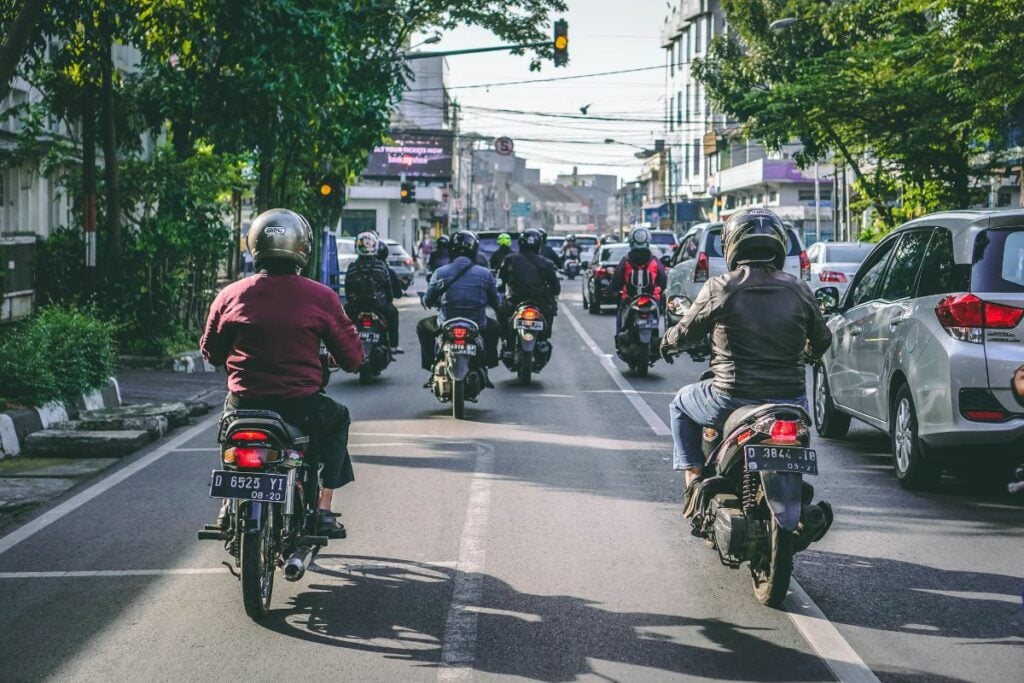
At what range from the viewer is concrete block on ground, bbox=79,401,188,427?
482 inches

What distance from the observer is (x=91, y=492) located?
9320mm

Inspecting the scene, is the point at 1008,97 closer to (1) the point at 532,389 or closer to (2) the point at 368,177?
(1) the point at 532,389

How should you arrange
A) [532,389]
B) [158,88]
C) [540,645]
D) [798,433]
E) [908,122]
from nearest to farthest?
[540,645], [798,433], [532,389], [158,88], [908,122]

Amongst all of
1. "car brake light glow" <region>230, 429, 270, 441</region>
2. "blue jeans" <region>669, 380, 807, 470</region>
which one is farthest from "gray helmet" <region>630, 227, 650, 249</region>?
"car brake light glow" <region>230, 429, 270, 441</region>

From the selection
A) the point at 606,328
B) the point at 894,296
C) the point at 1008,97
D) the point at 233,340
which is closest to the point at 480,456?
the point at 894,296

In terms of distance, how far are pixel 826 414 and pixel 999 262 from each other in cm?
337

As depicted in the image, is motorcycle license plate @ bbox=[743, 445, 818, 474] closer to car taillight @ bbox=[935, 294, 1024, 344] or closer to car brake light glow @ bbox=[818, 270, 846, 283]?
car taillight @ bbox=[935, 294, 1024, 344]

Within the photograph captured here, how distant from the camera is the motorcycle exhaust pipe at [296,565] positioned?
6.02 m

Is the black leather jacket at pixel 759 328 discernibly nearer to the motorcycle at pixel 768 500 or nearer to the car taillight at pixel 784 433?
the motorcycle at pixel 768 500

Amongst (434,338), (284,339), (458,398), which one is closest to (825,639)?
(284,339)

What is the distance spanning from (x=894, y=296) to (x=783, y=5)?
2848 cm

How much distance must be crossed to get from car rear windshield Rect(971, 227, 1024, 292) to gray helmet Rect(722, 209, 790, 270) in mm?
2325

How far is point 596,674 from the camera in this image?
204 inches

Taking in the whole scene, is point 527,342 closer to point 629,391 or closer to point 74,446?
point 629,391
